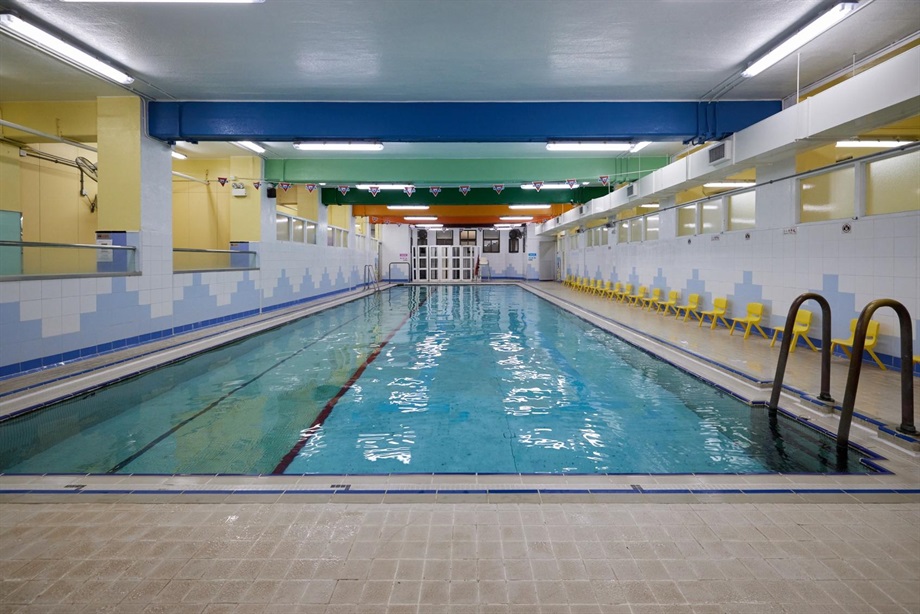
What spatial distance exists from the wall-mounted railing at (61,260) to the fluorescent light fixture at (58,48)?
2.08 m

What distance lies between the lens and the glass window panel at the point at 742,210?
27.7 ft

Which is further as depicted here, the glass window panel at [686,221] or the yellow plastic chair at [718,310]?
the glass window panel at [686,221]

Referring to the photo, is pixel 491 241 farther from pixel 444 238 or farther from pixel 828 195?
pixel 828 195

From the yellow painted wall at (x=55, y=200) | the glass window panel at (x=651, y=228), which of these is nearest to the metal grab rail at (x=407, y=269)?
the glass window panel at (x=651, y=228)

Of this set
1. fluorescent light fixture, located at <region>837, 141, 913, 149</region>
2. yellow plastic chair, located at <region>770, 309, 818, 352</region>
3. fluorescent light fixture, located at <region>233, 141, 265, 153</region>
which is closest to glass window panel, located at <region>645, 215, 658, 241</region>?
fluorescent light fixture, located at <region>837, 141, 913, 149</region>

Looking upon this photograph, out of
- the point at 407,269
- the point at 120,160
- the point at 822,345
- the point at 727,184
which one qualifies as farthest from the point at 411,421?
the point at 407,269

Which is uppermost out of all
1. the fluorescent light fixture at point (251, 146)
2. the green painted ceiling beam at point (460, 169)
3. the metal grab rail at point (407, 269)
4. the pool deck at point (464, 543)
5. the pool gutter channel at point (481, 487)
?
the fluorescent light fixture at point (251, 146)

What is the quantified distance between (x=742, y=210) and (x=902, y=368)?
6.23 m

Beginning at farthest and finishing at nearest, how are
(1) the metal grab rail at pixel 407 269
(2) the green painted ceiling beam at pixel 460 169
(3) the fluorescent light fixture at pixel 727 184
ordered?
(1) the metal grab rail at pixel 407 269 → (2) the green painted ceiling beam at pixel 460 169 → (3) the fluorescent light fixture at pixel 727 184

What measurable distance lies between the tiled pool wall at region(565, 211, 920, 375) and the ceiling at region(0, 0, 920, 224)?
2061mm

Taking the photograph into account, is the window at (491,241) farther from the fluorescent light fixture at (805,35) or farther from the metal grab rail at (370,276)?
the fluorescent light fixture at (805,35)

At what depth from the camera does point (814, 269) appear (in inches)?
268

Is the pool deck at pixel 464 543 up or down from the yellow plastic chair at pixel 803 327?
down

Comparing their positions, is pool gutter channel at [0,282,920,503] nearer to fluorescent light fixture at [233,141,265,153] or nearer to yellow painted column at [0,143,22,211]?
yellow painted column at [0,143,22,211]
